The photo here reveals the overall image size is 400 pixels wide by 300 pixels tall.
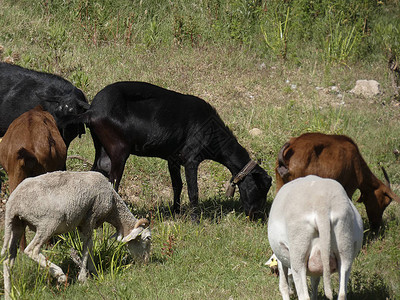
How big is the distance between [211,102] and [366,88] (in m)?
3.34

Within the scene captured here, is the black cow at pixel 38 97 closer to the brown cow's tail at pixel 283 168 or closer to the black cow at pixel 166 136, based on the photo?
the black cow at pixel 166 136

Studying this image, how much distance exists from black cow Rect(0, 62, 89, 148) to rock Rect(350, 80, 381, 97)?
20.8 ft

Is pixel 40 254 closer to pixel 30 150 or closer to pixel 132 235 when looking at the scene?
pixel 132 235

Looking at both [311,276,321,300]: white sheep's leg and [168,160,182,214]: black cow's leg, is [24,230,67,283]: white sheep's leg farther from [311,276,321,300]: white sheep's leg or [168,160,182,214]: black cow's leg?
[168,160,182,214]: black cow's leg

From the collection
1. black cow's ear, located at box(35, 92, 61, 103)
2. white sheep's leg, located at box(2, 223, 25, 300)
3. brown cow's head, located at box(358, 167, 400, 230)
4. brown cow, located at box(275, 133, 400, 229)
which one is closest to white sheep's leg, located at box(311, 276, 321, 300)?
brown cow, located at box(275, 133, 400, 229)

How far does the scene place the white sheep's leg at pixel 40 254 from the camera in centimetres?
624

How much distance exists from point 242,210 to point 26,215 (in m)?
4.02

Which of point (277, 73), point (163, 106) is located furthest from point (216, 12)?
point (163, 106)

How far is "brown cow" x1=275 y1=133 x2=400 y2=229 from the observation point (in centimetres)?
724

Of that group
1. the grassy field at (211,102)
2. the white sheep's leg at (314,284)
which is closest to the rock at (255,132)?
the grassy field at (211,102)

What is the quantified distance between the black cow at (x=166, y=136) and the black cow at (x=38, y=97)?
41cm

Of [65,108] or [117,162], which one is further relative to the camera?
[65,108]

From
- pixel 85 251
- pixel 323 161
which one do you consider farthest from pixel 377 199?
pixel 85 251

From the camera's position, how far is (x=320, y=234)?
4977mm
